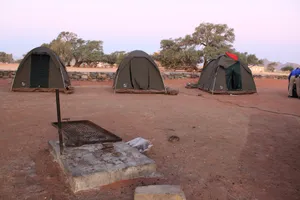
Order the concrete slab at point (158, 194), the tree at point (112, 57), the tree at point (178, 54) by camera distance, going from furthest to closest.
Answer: the tree at point (112, 57) → the tree at point (178, 54) → the concrete slab at point (158, 194)

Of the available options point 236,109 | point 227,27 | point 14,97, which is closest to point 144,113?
point 236,109

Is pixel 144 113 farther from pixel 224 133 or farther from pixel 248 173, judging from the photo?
pixel 248 173

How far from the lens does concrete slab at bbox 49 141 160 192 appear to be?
3.30 m

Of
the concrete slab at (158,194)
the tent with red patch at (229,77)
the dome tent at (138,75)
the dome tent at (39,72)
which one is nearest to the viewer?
the concrete slab at (158,194)

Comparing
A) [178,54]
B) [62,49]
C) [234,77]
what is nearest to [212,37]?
[178,54]

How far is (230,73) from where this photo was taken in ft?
44.0

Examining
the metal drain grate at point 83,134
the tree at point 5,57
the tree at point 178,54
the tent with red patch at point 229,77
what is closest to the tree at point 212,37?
the tree at point 178,54

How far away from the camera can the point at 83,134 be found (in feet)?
15.9

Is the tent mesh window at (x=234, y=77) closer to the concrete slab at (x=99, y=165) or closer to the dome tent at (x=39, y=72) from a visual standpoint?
the dome tent at (x=39, y=72)

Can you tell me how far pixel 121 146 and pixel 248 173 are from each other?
74.5 inches

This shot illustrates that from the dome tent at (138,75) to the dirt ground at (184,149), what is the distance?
11.6ft

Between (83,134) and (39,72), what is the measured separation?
8130mm

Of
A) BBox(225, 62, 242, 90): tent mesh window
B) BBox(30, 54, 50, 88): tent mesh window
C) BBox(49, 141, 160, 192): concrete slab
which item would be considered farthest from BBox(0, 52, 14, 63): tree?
BBox(49, 141, 160, 192): concrete slab

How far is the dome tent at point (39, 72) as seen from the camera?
11805 mm
